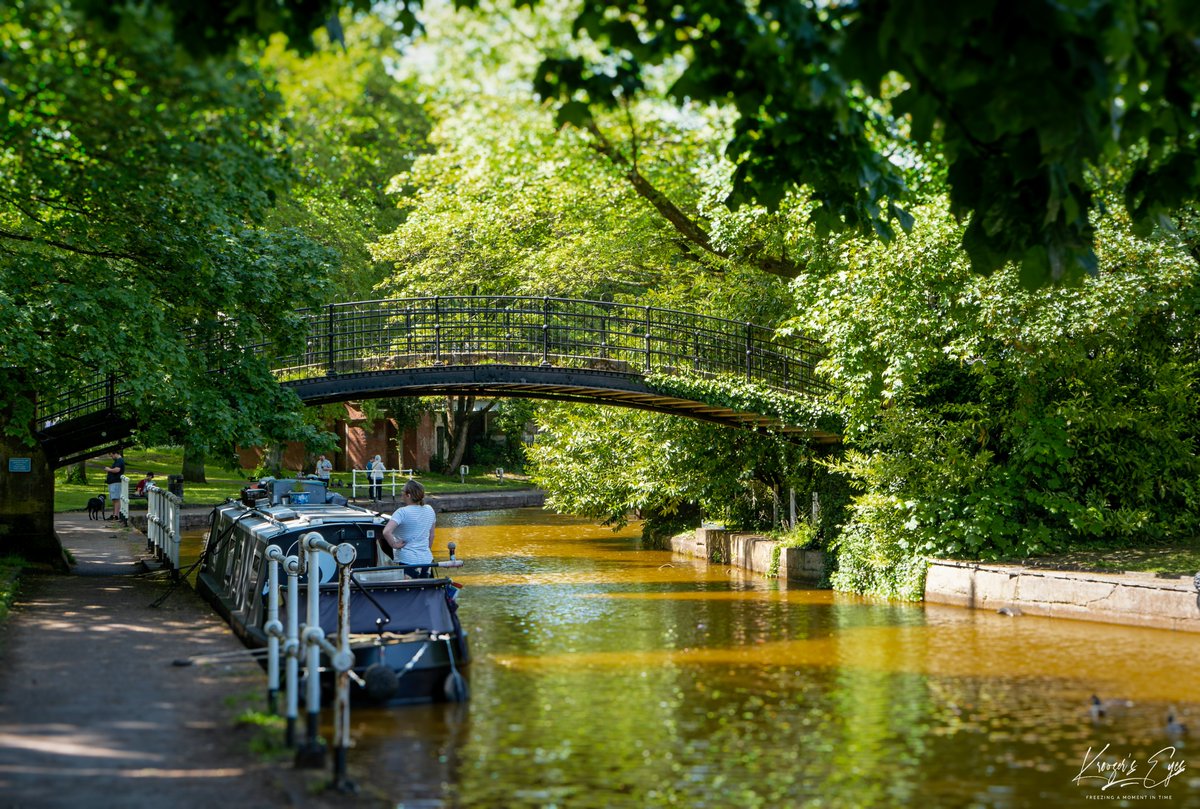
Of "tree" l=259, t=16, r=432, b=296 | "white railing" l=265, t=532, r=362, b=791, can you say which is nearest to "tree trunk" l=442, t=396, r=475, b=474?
"tree" l=259, t=16, r=432, b=296

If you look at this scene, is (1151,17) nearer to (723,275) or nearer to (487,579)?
(487,579)

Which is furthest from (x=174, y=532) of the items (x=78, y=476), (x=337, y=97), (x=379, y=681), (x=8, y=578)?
(x=78, y=476)

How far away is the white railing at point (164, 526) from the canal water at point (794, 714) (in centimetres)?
537

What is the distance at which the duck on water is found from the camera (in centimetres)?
1169

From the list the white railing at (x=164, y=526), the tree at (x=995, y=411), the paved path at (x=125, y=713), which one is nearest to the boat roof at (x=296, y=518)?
the paved path at (x=125, y=713)

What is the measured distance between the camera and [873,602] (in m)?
19.0

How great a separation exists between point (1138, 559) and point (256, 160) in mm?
13412

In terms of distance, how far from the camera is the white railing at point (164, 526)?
812 inches

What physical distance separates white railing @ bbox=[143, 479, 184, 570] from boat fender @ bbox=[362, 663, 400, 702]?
10.1 metres

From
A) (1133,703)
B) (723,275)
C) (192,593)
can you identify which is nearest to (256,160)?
(1133,703)

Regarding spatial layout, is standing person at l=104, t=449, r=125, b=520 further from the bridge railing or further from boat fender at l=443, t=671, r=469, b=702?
boat fender at l=443, t=671, r=469, b=702

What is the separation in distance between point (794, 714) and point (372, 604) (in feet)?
13.5

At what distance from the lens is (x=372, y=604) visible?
12.4 meters

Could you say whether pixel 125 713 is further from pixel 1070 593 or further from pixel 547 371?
pixel 547 371
